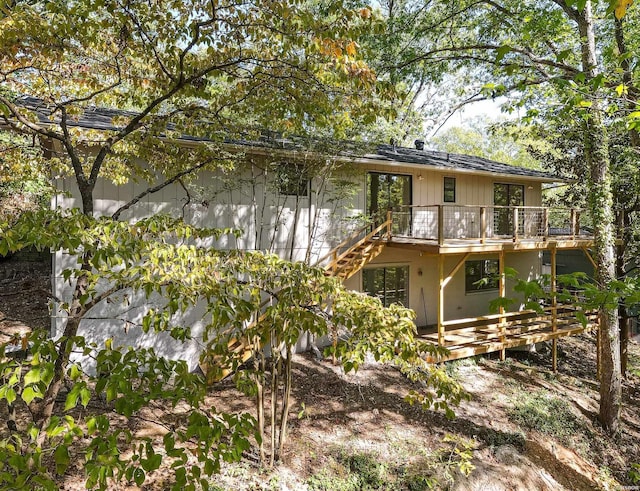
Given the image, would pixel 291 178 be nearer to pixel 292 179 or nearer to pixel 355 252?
pixel 292 179

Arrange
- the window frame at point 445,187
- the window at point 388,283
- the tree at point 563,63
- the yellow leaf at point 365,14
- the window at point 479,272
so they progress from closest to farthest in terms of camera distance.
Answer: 1. the yellow leaf at point 365,14
2. the tree at point 563,63
3. the window at point 388,283
4. the window frame at point 445,187
5. the window at point 479,272

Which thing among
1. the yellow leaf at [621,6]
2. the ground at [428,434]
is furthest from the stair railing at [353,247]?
the yellow leaf at [621,6]

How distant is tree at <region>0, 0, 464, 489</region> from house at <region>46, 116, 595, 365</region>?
83.7 inches

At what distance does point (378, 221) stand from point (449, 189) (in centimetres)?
348

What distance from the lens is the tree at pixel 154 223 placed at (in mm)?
2006

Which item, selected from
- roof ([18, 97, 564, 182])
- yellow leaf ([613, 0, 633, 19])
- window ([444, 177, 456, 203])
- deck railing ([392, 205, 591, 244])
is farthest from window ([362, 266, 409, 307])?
yellow leaf ([613, 0, 633, 19])

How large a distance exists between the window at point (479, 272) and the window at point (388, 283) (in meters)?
2.71

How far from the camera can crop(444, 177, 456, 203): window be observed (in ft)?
43.7

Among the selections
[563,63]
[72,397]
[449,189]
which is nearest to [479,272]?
[449,189]

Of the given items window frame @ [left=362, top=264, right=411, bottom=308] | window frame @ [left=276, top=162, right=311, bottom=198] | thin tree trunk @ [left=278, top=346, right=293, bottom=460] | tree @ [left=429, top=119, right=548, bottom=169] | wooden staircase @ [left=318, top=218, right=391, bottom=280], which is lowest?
thin tree trunk @ [left=278, top=346, right=293, bottom=460]

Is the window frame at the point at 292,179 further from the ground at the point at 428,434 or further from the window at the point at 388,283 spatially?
the ground at the point at 428,434

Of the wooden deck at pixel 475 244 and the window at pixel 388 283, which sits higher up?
the wooden deck at pixel 475 244

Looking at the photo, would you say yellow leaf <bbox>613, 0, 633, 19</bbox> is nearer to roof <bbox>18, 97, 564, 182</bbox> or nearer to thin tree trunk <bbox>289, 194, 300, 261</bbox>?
roof <bbox>18, 97, 564, 182</bbox>

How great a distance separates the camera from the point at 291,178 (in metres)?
10.1
